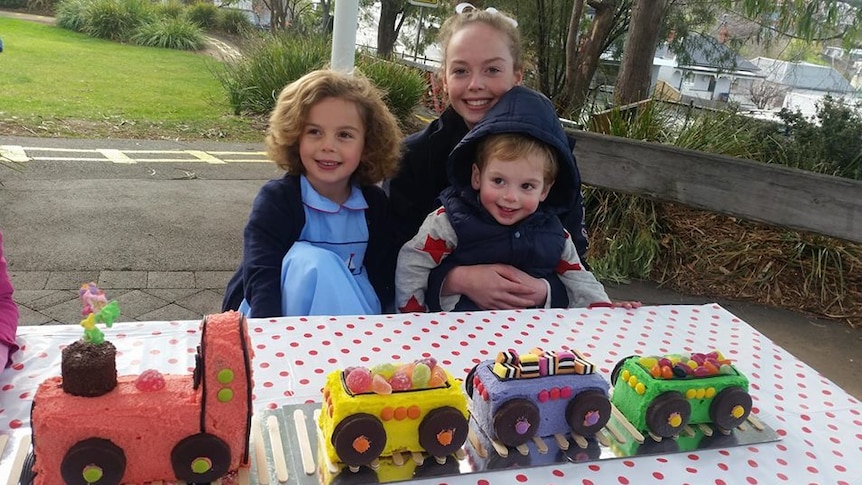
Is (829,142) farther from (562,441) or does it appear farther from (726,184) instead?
(562,441)

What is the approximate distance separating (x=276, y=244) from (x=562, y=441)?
125 centimetres

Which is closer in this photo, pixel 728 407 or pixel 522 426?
pixel 522 426

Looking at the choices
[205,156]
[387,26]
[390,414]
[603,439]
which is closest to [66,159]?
[205,156]

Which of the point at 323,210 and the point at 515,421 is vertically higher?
the point at 323,210

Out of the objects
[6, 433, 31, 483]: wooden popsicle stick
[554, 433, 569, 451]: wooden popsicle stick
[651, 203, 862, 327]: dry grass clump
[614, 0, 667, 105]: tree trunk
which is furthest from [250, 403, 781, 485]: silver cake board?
[614, 0, 667, 105]: tree trunk

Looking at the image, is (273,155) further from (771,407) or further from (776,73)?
(776,73)

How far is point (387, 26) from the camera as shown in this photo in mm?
14547

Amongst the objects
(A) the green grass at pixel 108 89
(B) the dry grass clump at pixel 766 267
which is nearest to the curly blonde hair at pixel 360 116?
(B) the dry grass clump at pixel 766 267

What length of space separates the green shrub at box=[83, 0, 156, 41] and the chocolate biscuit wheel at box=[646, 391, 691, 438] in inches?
816

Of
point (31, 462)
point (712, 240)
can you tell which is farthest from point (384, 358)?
point (712, 240)

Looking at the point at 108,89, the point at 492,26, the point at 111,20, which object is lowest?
the point at 108,89

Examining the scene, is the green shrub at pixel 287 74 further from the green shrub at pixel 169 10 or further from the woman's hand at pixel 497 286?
the green shrub at pixel 169 10

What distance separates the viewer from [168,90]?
12.0 metres

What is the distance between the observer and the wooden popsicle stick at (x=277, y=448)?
1046 mm
